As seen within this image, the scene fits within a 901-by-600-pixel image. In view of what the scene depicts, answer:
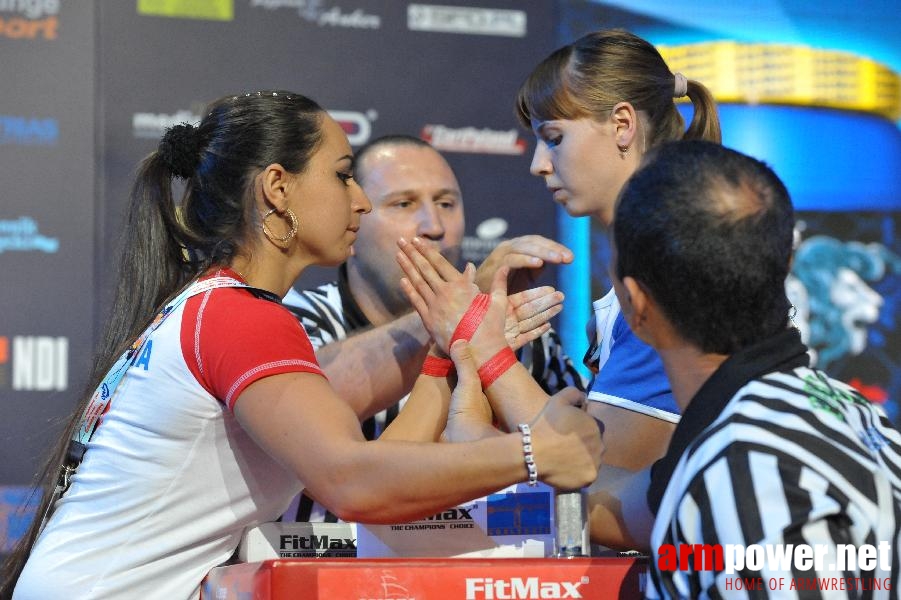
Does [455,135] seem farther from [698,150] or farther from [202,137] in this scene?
[698,150]

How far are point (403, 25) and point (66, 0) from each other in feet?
3.96

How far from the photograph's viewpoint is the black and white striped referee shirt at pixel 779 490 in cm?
116

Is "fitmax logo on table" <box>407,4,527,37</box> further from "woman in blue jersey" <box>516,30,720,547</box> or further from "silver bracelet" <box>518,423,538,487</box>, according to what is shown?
"silver bracelet" <box>518,423,538,487</box>

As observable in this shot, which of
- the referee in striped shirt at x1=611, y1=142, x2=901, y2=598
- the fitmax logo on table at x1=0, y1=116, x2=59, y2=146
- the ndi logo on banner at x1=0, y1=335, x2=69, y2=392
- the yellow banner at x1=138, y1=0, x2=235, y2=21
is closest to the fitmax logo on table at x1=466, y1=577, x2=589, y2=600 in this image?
the referee in striped shirt at x1=611, y1=142, x2=901, y2=598

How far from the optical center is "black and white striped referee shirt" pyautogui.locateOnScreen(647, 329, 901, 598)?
3.80 feet

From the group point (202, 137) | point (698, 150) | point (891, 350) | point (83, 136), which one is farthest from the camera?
point (891, 350)

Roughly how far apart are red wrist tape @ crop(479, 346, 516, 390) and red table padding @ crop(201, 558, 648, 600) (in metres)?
0.47

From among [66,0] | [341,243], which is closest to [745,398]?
[341,243]

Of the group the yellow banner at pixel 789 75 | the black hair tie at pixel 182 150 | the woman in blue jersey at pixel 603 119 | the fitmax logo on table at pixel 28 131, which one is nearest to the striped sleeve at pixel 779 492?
the woman in blue jersey at pixel 603 119

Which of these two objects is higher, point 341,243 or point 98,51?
point 98,51

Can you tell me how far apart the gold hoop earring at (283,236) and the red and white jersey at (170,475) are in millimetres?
228

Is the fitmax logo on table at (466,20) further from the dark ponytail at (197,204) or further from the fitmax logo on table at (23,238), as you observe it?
the dark ponytail at (197,204)

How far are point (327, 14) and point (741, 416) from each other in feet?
10.7

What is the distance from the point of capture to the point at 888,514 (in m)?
1.21
